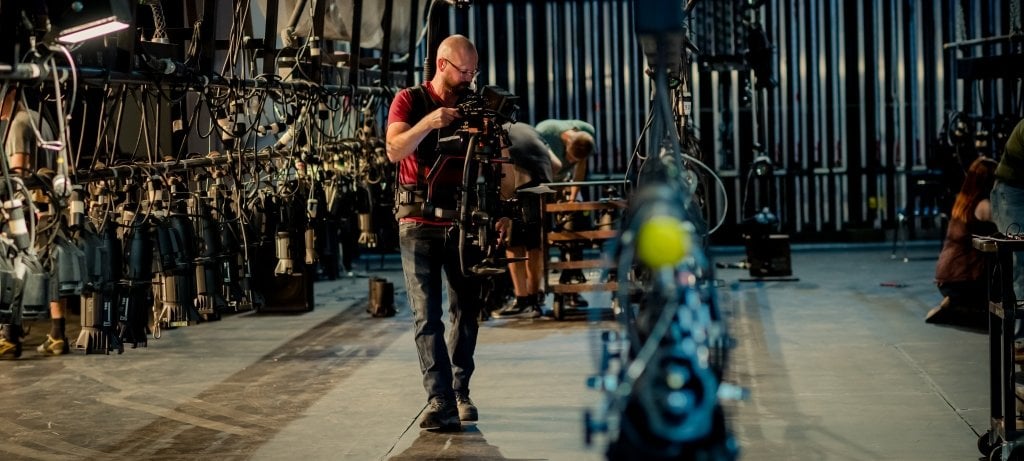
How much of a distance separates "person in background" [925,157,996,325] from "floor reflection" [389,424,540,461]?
406 cm

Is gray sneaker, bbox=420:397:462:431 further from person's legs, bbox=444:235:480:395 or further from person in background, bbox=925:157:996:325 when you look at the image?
person in background, bbox=925:157:996:325

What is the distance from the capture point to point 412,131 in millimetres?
5258

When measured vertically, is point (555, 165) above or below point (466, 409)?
above

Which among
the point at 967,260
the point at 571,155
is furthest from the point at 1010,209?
the point at 571,155

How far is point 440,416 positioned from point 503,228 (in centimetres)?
82

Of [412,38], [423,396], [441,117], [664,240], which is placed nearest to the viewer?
[664,240]

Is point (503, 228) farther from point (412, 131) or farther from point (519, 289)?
point (519, 289)

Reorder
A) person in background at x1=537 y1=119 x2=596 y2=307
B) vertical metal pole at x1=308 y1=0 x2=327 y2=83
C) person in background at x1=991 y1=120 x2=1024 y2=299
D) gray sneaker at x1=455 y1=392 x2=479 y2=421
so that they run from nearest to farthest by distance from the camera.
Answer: gray sneaker at x1=455 y1=392 x2=479 y2=421 < person in background at x1=991 y1=120 x2=1024 y2=299 < vertical metal pole at x1=308 y1=0 x2=327 y2=83 < person in background at x1=537 y1=119 x2=596 y2=307

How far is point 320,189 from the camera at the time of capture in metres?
7.71

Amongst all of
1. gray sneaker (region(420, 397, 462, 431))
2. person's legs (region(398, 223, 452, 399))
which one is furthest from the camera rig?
gray sneaker (region(420, 397, 462, 431))

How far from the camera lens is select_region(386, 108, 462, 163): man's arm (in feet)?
17.1

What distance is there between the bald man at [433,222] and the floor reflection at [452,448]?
0.06 metres

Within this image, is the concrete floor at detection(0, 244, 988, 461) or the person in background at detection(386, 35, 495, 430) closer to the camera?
the concrete floor at detection(0, 244, 988, 461)

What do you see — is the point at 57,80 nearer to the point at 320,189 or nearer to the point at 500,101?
the point at 500,101
